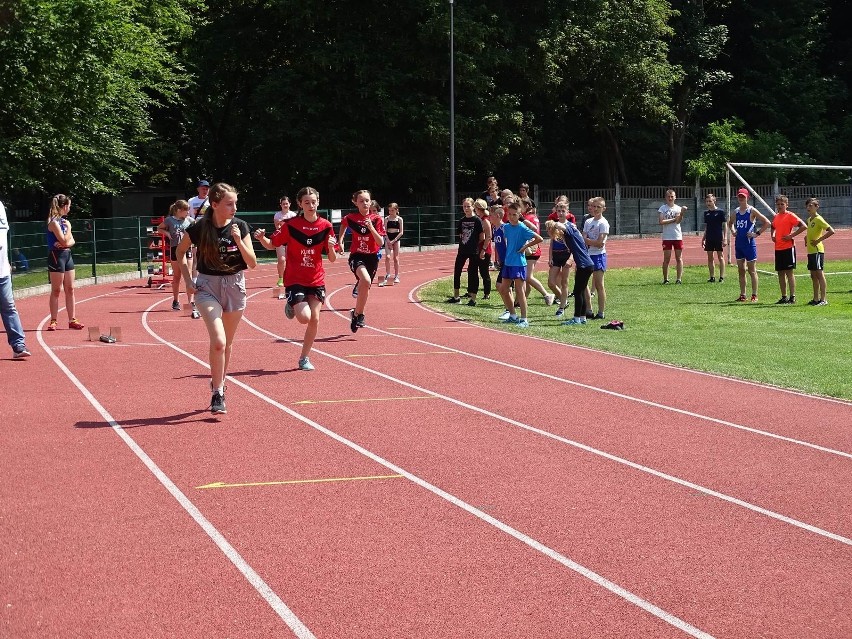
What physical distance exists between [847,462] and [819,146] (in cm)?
4699

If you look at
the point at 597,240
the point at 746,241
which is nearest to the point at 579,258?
the point at 597,240

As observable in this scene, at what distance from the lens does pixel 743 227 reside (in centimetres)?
2038

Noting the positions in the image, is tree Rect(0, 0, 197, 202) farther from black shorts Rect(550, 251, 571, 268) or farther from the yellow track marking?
the yellow track marking

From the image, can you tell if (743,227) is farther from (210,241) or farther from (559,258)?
(210,241)

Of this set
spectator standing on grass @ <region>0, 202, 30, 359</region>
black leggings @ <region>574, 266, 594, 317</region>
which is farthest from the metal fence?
spectator standing on grass @ <region>0, 202, 30, 359</region>

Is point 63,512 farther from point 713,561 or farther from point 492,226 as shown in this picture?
point 492,226

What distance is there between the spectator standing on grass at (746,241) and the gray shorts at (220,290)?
1219 cm

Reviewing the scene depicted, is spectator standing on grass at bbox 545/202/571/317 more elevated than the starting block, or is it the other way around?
spectator standing on grass at bbox 545/202/571/317

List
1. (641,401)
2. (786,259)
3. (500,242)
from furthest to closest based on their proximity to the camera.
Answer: (786,259), (500,242), (641,401)

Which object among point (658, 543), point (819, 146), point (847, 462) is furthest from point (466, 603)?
point (819, 146)

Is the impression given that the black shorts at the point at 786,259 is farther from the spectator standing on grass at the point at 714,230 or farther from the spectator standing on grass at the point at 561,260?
the spectator standing on grass at the point at 561,260

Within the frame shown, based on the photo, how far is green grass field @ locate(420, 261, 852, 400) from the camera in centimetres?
1283

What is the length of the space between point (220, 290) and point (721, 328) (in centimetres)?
918

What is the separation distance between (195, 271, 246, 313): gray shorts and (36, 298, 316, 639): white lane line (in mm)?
1278
